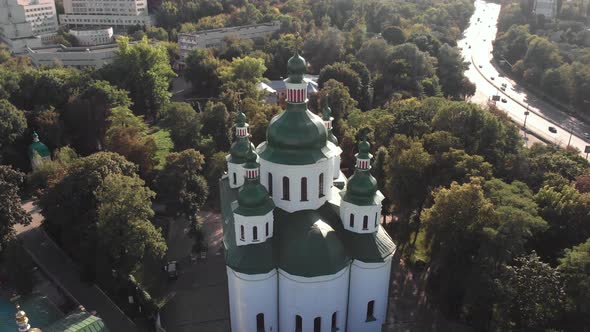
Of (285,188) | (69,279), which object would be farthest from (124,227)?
(285,188)

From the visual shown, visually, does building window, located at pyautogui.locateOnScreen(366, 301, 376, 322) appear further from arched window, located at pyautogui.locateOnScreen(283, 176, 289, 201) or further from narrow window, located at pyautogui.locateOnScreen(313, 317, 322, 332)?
arched window, located at pyautogui.locateOnScreen(283, 176, 289, 201)

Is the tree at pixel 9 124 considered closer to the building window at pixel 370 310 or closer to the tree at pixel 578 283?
the building window at pixel 370 310

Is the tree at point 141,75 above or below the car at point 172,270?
above

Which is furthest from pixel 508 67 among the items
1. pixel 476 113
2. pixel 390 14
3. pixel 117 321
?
pixel 117 321

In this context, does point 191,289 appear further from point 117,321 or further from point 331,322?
point 331,322

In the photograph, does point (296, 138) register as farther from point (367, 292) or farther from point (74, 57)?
point (74, 57)

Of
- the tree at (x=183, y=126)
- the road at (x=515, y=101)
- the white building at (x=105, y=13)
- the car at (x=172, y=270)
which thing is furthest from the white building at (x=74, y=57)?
the road at (x=515, y=101)


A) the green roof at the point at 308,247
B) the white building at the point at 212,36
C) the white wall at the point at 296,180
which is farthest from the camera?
the white building at the point at 212,36
